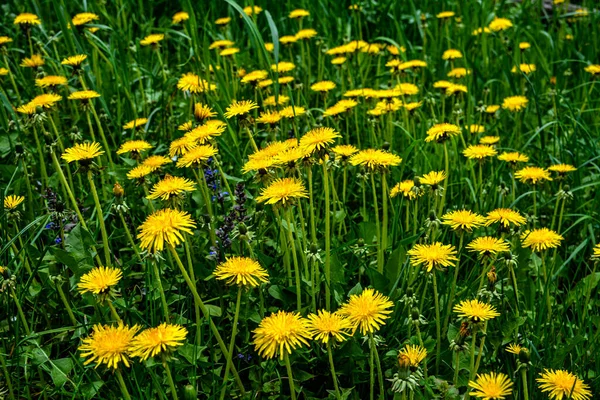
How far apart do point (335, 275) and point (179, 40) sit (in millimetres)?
2225

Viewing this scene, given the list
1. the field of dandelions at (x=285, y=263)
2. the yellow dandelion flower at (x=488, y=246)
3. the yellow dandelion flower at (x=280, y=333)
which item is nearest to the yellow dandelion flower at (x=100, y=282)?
the field of dandelions at (x=285, y=263)

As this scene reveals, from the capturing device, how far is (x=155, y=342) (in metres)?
1.35

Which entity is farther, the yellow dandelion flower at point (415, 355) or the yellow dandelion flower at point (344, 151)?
the yellow dandelion flower at point (344, 151)

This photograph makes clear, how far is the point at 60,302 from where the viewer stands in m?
2.03

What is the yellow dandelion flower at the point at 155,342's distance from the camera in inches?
52.9

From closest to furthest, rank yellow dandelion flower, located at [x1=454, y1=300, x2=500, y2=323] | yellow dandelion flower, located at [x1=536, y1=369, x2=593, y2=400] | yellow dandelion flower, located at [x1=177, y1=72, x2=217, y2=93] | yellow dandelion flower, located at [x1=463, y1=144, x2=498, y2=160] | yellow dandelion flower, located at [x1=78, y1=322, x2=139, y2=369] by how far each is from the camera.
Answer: yellow dandelion flower, located at [x1=78, y1=322, x2=139, y2=369]
yellow dandelion flower, located at [x1=536, y1=369, x2=593, y2=400]
yellow dandelion flower, located at [x1=454, y1=300, x2=500, y2=323]
yellow dandelion flower, located at [x1=463, y1=144, x2=498, y2=160]
yellow dandelion flower, located at [x1=177, y1=72, x2=217, y2=93]

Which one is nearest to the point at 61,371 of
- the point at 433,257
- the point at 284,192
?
the point at 284,192

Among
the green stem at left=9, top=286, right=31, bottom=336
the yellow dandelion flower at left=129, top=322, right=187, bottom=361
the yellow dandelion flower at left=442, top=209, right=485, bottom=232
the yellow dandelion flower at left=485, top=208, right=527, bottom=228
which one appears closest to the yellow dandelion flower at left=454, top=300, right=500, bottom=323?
the yellow dandelion flower at left=442, top=209, right=485, bottom=232

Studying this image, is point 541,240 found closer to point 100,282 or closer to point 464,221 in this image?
point 464,221

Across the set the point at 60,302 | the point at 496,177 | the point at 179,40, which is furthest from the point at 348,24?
the point at 60,302

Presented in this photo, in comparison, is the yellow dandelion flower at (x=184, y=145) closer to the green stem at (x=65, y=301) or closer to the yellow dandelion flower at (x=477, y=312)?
the green stem at (x=65, y=301)

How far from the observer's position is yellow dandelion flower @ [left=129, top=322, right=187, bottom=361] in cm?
134

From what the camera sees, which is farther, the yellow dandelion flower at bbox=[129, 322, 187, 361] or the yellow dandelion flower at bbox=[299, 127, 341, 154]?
the yellow dandelion flower at bbox=[299, 127, 341, 154]

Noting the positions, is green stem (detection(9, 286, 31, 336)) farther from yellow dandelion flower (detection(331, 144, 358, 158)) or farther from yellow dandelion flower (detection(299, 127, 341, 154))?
yellow dandelion flower (detection(331, 144, 358, 158))
